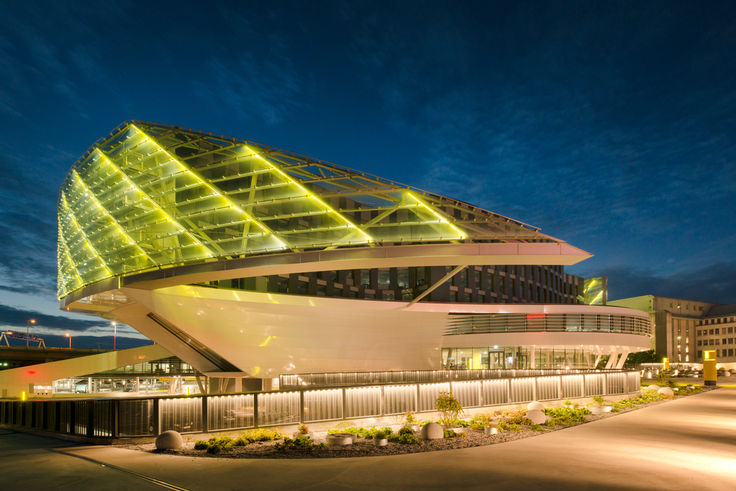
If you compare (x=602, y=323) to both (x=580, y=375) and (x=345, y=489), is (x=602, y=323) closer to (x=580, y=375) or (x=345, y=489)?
(x=580, y=375)

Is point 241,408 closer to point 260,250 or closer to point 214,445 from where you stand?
point 214,445

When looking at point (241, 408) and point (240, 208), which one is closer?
point (241, 408)

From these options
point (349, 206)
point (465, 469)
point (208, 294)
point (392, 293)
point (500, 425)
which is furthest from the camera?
point (392, 293)

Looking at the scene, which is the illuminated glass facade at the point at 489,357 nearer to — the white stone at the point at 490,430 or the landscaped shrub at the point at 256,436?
the white stone at the point at 490,430

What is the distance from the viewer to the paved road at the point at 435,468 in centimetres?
1031

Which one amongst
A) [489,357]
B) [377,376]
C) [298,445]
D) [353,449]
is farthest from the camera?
[489,357]

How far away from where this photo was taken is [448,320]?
57.5 m

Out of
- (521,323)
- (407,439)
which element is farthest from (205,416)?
(521,323)

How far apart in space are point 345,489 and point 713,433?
13.7 meters

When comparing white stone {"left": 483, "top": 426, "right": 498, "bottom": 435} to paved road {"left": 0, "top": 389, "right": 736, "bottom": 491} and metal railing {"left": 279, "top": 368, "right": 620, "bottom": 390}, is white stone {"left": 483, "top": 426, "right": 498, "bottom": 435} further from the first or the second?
metal railing {"left": 279, "top": 368, "right": 620, "bottom": 390}

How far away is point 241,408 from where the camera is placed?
16.8 meters

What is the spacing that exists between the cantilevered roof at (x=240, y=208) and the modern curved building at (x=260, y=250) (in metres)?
0.07

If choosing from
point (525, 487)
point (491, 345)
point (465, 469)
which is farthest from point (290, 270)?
point (491, 345)

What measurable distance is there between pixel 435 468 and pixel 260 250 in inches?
714
